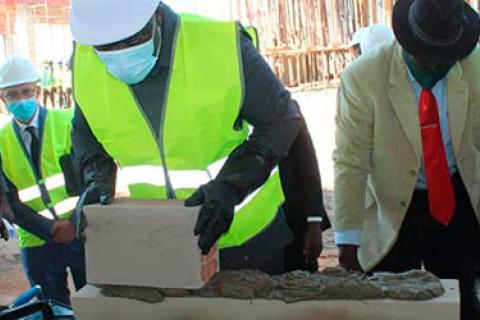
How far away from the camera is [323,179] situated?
8766mm

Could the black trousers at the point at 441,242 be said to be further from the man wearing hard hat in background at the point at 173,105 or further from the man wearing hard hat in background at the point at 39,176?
the man wearing hard hat in background at the point at 39,176

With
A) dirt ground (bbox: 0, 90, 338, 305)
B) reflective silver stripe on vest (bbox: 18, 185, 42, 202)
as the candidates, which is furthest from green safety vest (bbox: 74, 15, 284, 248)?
dirt ground (bbox: 0, 90, 338, 305)

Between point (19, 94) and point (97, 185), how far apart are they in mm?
1803

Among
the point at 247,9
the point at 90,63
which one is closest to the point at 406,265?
the point at 90,63

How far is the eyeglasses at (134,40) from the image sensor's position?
2.24m

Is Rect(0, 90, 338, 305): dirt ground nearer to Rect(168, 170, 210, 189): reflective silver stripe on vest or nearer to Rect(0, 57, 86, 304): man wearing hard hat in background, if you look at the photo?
Rect(0, 57, 86, 304): man wearing hard hat in background

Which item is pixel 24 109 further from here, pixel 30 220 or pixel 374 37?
pixel 374 37

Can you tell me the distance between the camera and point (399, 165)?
275cm

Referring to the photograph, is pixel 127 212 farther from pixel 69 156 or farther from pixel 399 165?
pixel 69 156

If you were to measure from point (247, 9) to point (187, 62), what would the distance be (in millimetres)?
14555

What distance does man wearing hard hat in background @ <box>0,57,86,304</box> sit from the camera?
3.86 metres

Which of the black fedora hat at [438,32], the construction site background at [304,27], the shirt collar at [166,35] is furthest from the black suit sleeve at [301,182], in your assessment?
the construction site background at [304,27]

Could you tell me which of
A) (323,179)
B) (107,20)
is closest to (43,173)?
(107,20)

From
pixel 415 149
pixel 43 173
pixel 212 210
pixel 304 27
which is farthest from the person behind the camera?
pixel 304 27
